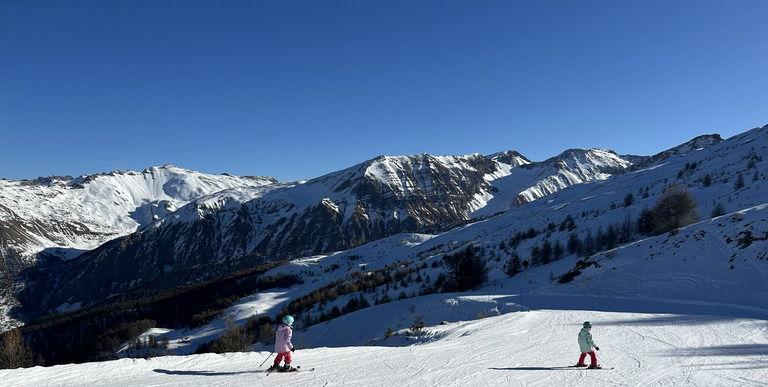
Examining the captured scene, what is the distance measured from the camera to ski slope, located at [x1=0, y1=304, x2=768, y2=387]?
32.5ft

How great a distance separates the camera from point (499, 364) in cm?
1195

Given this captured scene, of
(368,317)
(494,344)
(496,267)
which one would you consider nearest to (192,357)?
(494,344)

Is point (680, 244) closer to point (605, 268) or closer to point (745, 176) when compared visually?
point (605, 268)

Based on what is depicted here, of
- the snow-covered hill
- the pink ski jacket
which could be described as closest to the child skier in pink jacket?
the pink ski jacket

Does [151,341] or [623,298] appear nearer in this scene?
[623,298]

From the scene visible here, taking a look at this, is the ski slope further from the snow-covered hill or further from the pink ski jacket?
the pink ski jacket

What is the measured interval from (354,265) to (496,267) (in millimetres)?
59922

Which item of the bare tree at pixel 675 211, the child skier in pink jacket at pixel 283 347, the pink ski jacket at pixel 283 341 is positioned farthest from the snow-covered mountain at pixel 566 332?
the bare tree at pixel 675 211

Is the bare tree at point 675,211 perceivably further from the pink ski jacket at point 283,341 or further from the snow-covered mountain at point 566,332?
the pink ski jacket at point 283,341

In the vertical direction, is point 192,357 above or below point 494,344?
above

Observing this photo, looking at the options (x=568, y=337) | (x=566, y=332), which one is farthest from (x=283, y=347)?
(x=566, y=332)

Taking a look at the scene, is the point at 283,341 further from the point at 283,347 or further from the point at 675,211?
the point at 675,211

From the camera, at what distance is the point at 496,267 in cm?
5316

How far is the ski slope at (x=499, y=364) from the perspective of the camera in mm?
9898
